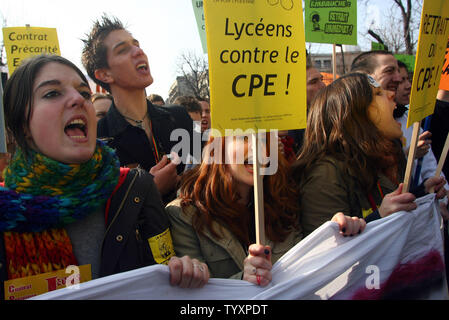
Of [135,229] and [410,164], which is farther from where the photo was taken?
[410,164]

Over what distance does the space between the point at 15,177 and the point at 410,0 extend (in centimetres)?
1532

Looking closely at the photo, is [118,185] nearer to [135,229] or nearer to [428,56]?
[135,229]

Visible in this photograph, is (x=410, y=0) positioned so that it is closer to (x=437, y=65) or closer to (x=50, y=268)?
(x=437, y=65)

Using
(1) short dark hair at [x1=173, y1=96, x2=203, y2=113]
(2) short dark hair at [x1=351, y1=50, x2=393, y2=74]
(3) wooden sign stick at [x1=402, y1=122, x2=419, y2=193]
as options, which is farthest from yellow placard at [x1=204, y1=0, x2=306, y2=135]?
(1) short dark hair at [x1=173, y1=96, x2=203, y2=113]

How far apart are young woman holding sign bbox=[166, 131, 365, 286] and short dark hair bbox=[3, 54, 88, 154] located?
77cm

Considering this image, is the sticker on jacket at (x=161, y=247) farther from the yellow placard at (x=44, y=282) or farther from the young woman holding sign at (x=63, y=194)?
the yellow placard at (x=44, y=282)

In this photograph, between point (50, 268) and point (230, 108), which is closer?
point (50, 268)

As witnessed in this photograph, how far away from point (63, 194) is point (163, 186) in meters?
0.88

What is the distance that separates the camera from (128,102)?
2986mm

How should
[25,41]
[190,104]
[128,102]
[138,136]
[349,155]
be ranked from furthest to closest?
[190,104] → [25,41] → [128,102] → [138,136] → [349,155]

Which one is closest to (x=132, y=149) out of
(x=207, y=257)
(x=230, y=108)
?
(x=207, y=257)

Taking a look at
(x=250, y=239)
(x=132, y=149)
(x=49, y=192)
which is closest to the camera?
(x=49, y=192)

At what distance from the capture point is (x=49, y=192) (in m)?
1.61

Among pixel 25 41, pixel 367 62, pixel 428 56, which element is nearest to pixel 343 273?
pixel 428 56
